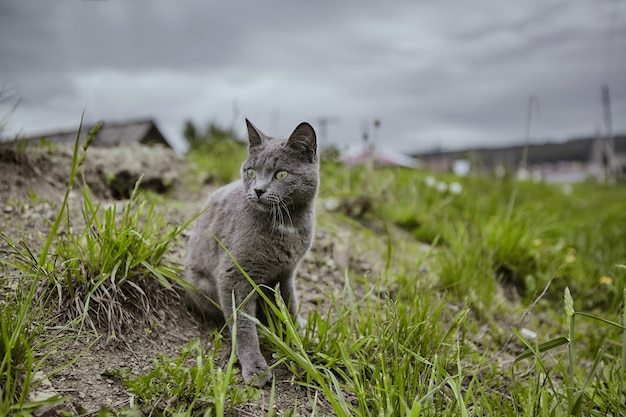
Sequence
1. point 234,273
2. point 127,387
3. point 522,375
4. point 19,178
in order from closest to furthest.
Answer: point 127,387, point 234,273, point 522,375, point 19,178

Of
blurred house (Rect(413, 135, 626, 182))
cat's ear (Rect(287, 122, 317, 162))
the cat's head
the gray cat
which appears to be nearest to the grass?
the gray cat

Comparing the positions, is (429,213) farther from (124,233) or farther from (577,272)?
(124,233)

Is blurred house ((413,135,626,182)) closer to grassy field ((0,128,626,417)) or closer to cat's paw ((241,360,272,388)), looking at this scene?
grassy field ((0,128,626,417))

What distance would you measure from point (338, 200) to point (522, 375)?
2304 mm

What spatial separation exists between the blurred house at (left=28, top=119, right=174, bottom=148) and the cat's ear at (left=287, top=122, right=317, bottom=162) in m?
3.02

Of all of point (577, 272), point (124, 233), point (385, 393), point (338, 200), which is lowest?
point (577, 272)

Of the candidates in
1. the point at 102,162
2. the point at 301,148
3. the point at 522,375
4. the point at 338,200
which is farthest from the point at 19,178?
the point at 522,375

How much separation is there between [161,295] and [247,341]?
1.84 ft

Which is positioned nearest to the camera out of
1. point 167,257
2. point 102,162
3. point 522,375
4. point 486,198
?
point 522,375

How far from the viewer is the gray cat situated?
1940mm

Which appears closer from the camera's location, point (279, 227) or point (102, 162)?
→ point (279, 227)

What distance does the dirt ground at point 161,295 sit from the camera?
1646 mm

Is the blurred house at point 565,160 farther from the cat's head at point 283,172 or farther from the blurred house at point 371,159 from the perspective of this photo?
the cat's head at point 283,172

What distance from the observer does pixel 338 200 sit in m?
4.18
